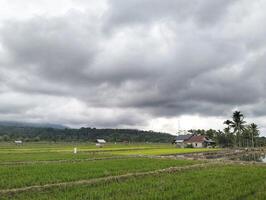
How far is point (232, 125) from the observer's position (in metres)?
85.0

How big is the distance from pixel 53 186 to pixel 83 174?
4.40 meters

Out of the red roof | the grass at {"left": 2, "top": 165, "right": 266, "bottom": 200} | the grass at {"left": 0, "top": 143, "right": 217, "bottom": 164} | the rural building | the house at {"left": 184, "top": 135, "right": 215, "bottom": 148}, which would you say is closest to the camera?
the grass at {"left": 2, "top": 165, "right": 266, "bottom": 200}

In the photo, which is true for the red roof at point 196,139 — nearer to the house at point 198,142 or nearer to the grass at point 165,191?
the house at point 198,142

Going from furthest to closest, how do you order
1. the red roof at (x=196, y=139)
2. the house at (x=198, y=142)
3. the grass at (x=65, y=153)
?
the red roof at (x=196, y=139) < the house at (x=198, y=142) < the grass at (x=65, y=153)

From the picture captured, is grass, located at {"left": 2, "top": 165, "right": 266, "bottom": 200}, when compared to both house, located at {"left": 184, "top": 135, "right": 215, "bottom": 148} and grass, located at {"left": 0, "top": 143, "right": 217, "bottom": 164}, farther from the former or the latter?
house, located at {"left": 184, "top": 135, "right": 215, "bottom": 148}


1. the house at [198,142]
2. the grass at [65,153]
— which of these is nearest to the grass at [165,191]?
the grass at [65,153]

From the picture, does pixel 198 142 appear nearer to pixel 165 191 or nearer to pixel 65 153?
pixel 65 153

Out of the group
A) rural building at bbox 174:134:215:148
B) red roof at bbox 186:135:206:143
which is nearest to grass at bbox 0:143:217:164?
rural building at bbox 174:134:215:148

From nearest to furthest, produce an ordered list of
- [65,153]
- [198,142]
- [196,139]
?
[65,153]
[198,142]
[196,139]

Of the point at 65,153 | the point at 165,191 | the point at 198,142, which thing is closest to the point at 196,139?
the point at 198,142

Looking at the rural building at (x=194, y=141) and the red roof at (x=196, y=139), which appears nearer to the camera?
the rural building at (x=194, y=141)

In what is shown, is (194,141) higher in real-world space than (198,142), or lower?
higher

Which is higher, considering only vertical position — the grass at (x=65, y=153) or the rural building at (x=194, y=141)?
the rural building at (x=194, y=141)

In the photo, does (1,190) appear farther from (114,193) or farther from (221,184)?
(221,184)
